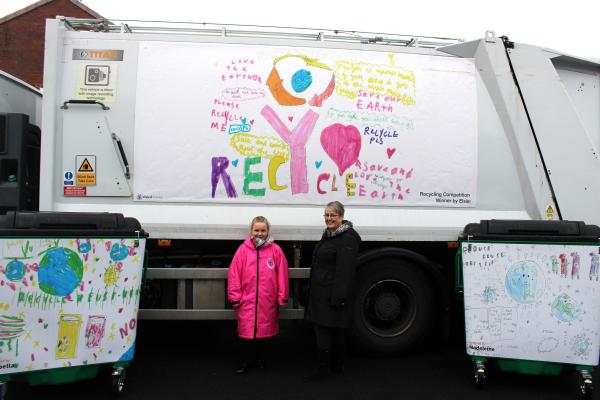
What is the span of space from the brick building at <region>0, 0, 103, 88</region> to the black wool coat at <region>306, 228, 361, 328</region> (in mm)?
13683

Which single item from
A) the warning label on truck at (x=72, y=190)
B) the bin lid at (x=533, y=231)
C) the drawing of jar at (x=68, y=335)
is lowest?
the drawing of jar at (x=68, y=335)

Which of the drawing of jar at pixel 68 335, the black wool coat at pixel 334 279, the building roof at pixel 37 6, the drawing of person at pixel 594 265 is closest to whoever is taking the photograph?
the drawing of jar at pixel 68 335

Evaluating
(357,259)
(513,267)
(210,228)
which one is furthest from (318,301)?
(513,267)

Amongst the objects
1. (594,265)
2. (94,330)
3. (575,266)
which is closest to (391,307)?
(575,266)

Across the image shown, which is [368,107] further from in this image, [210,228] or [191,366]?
[191,366]

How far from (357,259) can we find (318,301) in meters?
0.48

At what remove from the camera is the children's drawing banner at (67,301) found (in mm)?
3242

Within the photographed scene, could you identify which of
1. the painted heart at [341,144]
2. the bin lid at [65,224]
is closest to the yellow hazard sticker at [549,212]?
the painted heart at [341,144]

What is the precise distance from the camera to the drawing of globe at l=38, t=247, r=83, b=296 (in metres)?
3.31

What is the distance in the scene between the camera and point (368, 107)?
4395mm

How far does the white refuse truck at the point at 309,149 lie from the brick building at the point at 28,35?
12.2 metres

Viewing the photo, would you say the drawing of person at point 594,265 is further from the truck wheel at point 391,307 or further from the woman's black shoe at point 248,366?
the woman's black shoe at point 248,366

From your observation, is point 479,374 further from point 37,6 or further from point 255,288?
point 37,6

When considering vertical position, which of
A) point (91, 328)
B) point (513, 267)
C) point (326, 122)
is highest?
point (326, 122)
